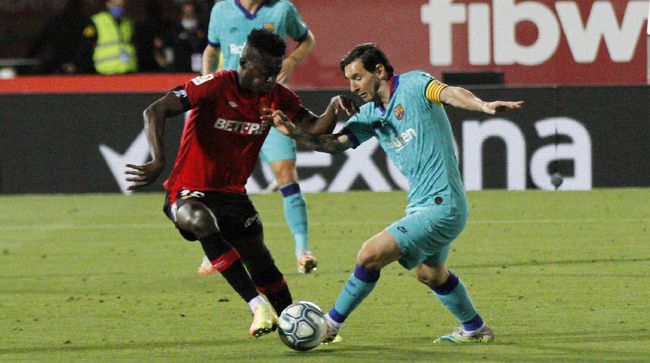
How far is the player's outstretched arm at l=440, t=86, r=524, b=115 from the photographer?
21.5 ft

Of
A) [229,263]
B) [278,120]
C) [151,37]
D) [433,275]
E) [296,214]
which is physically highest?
[278,120]

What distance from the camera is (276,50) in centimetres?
738

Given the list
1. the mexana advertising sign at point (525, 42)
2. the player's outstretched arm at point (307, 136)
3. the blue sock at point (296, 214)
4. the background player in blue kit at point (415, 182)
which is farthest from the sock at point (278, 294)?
the mexana advertising sign at point (525, 42)

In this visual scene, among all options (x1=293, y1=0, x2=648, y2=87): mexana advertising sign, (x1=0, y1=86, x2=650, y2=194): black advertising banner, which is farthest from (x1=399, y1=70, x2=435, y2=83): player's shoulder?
(x1=293, y1=0, x2=648, y2=87): mexana advertising sign

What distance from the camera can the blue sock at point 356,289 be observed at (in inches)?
278

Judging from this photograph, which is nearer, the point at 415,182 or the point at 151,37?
the point at 415,182

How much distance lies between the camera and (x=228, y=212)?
756 centimetres

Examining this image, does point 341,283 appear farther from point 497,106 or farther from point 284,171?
point 497,106

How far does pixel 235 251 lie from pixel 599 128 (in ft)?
26.3

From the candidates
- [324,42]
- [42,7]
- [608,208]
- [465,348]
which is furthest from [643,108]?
[42,7]

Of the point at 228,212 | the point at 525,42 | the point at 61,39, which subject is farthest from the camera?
the point at 61,39

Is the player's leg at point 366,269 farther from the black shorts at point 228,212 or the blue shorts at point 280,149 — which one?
the blue shorts at point 280,149

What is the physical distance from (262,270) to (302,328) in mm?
641

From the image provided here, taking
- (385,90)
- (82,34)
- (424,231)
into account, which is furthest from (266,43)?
(82,34)
